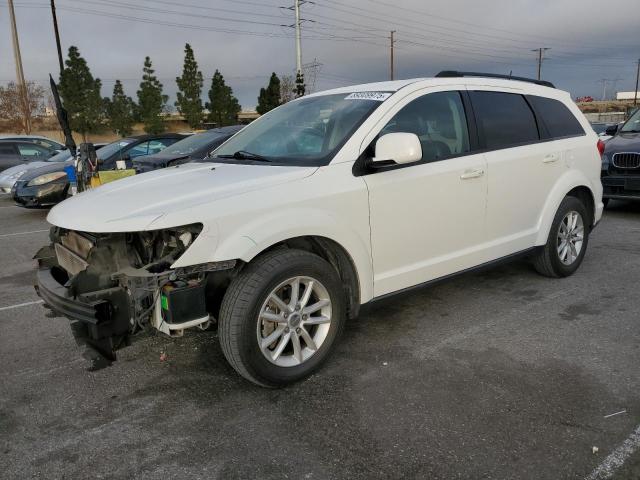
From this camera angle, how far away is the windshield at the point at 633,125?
350 inches

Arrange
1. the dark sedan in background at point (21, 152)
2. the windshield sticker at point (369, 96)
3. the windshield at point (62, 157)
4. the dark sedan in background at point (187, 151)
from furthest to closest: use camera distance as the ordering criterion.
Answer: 1. the dark sedan in background at point (21, 152)
2. the windshield at point (62, 157)
3. the dark sedan in background at point (187, 151)
4. the windshield sticker at point (369, 96)

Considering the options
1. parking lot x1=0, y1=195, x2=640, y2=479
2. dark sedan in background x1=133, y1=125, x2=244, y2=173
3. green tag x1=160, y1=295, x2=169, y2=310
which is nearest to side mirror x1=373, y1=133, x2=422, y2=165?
parking lot x1=0, y1=195, x2=640, y2=479

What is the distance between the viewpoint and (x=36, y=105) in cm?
5200

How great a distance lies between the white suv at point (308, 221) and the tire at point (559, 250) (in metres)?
0.17

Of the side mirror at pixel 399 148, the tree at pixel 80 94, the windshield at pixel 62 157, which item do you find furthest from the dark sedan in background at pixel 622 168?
the tree at pixel 80 94

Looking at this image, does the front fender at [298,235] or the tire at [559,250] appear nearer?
the front fender at [298,235]

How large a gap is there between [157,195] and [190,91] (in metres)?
61.3

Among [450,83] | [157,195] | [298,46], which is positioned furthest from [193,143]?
[298,46]

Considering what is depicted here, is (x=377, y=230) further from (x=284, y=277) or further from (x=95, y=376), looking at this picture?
(x=95, y=376)

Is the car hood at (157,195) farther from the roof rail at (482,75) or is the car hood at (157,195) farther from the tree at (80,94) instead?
the tree at (80,94)

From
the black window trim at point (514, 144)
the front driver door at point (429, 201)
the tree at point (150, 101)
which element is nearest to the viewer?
the front driver door at point (429, 201)

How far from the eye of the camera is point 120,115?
59.5 metres

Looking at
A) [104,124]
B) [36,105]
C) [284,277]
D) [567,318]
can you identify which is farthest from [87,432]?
[104,124]

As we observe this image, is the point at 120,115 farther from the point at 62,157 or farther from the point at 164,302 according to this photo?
the point at 164,302
